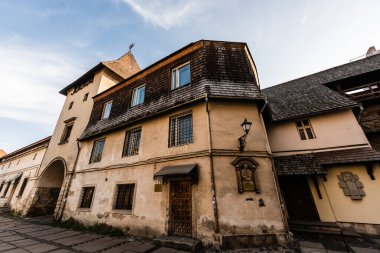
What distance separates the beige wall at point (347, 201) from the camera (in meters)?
6.95

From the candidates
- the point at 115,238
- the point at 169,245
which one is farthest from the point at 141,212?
the point at 169,245

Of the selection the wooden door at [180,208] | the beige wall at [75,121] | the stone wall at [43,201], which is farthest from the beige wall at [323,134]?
the stone wall at [43,201]

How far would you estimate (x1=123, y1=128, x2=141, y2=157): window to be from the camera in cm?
928

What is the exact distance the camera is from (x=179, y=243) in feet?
18.1

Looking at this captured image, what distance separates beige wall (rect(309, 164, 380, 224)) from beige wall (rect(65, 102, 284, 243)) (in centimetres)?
399

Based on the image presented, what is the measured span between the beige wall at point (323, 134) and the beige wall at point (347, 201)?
1379 millimetres

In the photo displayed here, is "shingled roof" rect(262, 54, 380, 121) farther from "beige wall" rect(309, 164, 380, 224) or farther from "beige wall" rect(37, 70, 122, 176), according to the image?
"beige wall" rect(37, 70, 122, 176)

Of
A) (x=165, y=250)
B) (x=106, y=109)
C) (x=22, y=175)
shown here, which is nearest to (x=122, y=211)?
(x=165, y=250)

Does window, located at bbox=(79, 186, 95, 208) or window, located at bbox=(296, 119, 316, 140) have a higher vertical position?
window, located at bbox=(296, 119, 316, 140)

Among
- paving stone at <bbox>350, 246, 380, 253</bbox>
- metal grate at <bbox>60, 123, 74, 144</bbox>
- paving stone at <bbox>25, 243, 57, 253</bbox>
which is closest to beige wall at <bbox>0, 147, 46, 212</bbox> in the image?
metal grate at <bbox>60, 123, 74, 144</bbox>

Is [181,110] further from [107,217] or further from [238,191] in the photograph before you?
[107,217]

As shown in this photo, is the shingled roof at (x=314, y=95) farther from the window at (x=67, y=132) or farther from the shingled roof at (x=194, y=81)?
the window at (x=67, y=132)

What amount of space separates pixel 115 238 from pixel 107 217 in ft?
5.37

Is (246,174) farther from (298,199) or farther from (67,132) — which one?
(67,132)
